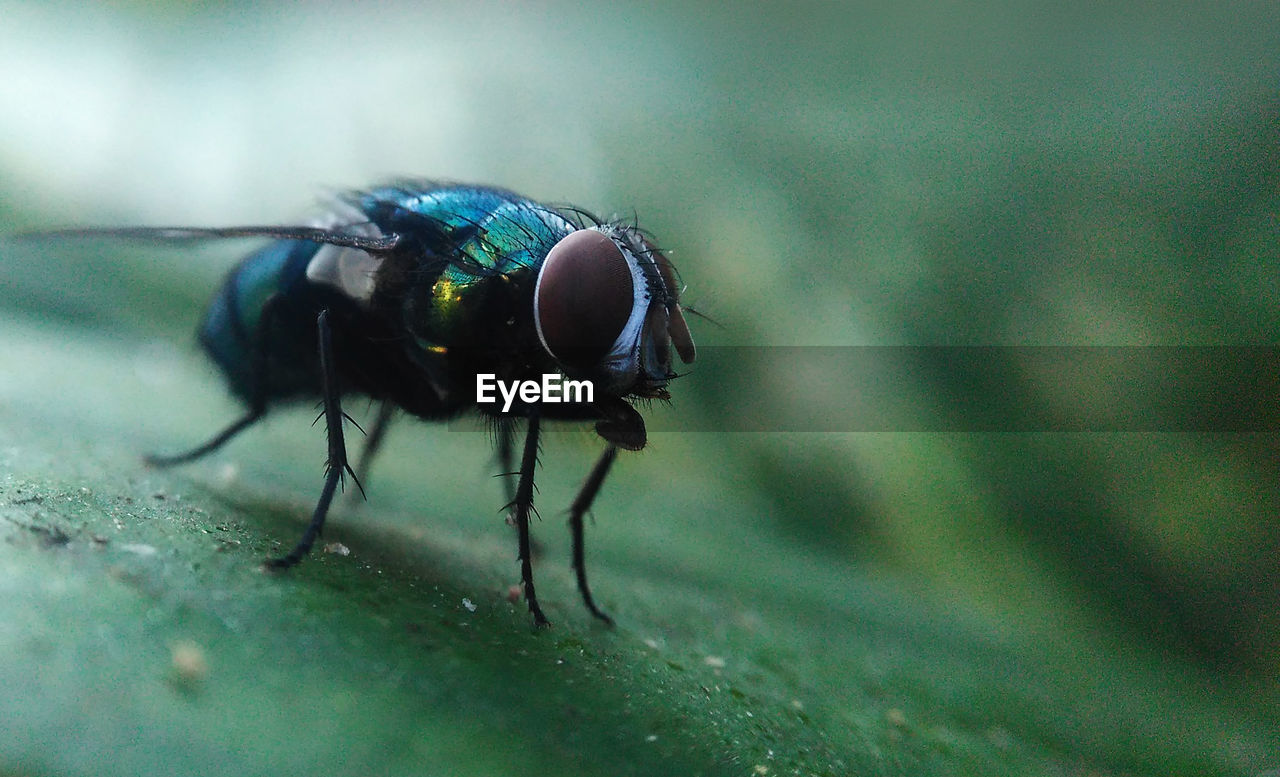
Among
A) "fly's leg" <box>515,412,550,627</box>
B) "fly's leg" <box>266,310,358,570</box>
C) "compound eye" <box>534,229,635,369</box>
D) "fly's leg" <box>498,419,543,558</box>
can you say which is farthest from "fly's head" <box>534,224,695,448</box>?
"fly's leg" <box>266,310,358,570</box>

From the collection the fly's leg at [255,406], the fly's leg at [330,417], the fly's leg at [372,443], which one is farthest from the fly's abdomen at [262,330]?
the fly's leg at [372,443]

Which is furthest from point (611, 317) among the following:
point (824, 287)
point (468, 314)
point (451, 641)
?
point (824, 287)

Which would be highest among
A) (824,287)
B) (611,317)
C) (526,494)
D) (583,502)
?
(611,317)

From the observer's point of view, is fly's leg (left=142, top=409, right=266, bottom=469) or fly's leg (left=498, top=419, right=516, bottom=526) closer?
fly's leg (left=498, top=419, right=516, bottom=526)

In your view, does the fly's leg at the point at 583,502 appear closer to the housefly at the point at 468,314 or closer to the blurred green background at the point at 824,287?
the housefly at the point at 468,314

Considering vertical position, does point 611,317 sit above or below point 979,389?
above

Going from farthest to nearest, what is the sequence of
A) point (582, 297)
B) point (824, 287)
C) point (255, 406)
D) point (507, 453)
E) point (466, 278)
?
point (824, 287) → point (507, 453) → point (255, 406) → point (466, 278) → point (582, 297)

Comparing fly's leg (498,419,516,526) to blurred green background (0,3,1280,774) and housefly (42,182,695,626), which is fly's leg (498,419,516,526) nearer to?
housefly (42,182,695,626)

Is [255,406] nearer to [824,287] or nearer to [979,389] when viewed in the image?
[824,287]
